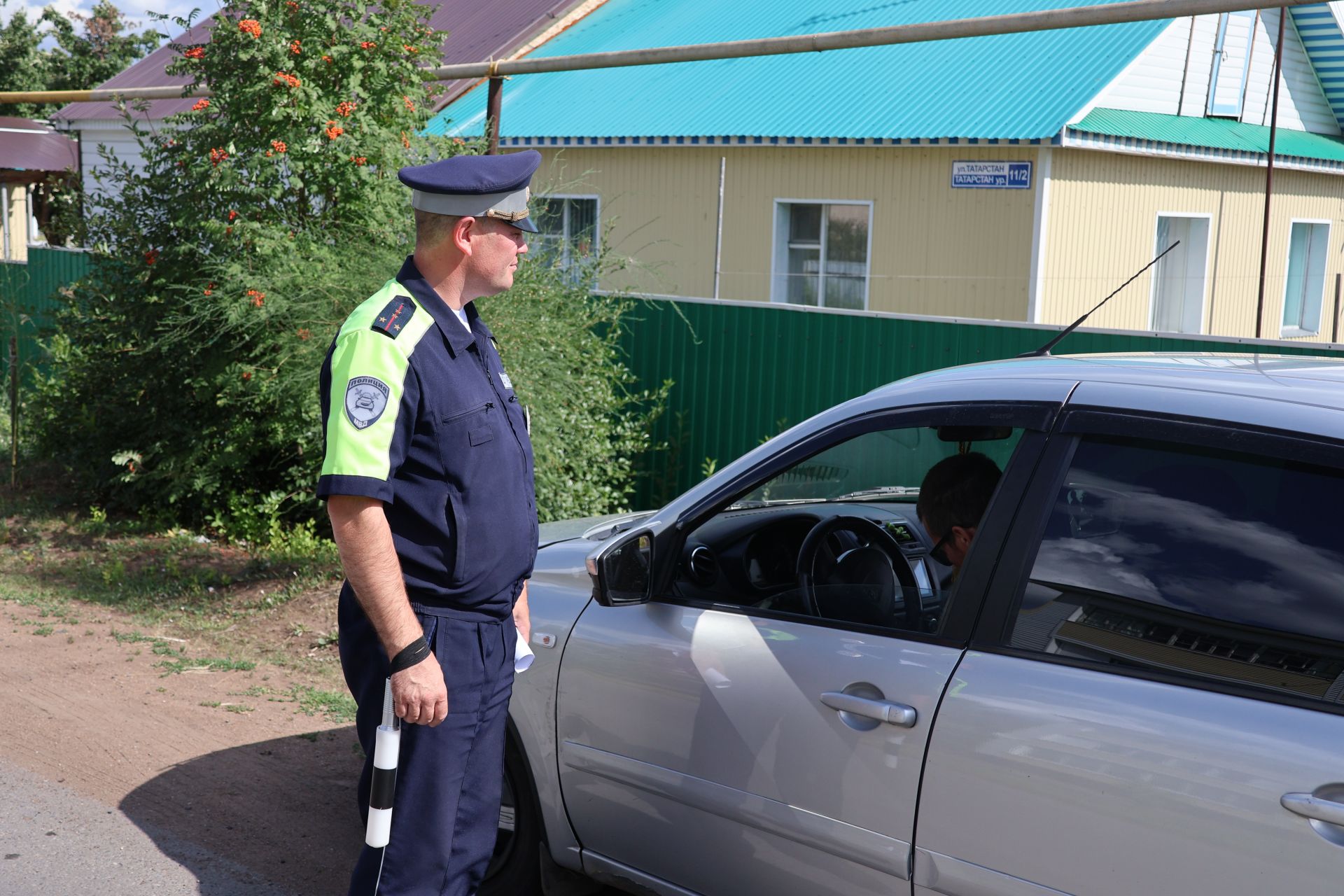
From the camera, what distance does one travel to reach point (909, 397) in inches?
119

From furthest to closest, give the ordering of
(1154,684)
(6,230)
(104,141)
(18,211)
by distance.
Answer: (18,211)
(104,141)
(6,230)
(1154,684)

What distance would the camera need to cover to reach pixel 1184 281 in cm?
1491

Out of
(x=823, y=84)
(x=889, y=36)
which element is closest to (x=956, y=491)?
(x=889, y=36)

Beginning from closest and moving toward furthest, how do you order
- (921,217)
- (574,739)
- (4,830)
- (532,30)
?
(574,739)
(4,830)
(921,217)
(532,30)

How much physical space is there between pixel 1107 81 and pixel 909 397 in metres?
10.2

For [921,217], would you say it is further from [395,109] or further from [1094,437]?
[1094,437]

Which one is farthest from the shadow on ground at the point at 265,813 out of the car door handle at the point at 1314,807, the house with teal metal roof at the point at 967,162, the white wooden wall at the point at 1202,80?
the white wooden wall at the point at 1202,80

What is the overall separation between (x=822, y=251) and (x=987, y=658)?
11.5m

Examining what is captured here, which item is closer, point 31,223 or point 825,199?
point 825,199

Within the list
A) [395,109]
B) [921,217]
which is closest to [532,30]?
[921,217]

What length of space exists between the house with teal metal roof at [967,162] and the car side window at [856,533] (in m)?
7.79

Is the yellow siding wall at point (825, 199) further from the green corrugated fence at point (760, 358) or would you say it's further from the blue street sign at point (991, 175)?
the green corrugated fence at point (760, 358)

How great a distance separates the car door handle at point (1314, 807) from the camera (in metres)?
2.13

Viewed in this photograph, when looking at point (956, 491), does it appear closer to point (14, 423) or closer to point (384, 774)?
point (384, 774)
